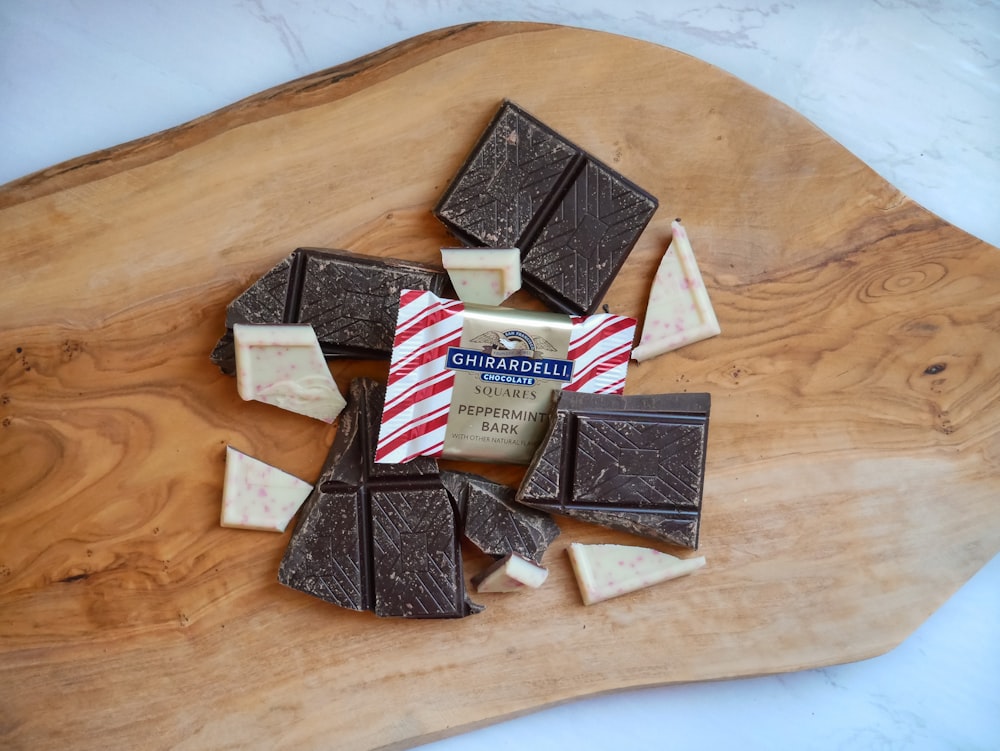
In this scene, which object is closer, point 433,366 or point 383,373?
point 433,366

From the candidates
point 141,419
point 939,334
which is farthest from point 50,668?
point 939,334

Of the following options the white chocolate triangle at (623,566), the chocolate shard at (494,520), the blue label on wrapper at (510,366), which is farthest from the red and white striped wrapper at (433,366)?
the white chocolate triangle at (623,566)

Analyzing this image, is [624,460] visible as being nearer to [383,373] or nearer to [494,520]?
[494,520]

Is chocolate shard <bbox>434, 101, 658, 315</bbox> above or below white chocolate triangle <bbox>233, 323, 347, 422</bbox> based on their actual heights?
above

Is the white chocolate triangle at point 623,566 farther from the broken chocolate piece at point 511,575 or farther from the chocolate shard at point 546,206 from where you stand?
the chocolate shard at point 546,206

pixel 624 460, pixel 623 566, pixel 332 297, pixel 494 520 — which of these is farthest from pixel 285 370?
pixel 623 566

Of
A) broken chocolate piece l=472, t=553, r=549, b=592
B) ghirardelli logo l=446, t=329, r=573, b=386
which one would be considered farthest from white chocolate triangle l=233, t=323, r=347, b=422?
broken chocolate piece l=472, t=553, r=549, b=592

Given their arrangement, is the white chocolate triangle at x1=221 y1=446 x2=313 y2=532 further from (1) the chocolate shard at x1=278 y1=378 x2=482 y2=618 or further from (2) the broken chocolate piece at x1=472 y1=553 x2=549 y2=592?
(2) the broken chocolate piece at x1=472 y1=553 x2=549 y2=592
